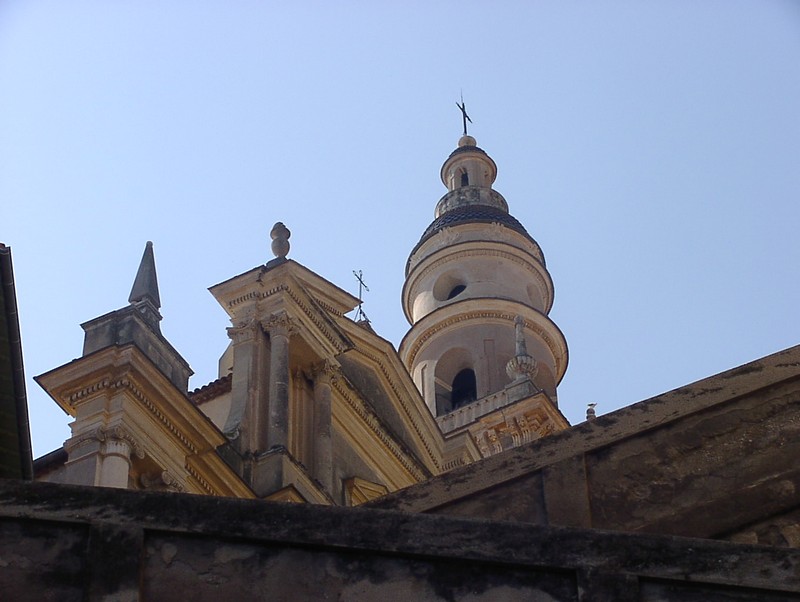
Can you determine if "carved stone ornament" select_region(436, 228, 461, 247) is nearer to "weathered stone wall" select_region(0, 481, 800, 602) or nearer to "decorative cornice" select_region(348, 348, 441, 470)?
"decorative cornice" select_region(348, 348, 441, 470)

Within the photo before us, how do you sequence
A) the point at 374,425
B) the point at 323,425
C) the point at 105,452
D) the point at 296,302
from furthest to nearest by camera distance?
the point at 374,425 < the point at 296,302 < the point at 323,425 < the point at 105,452

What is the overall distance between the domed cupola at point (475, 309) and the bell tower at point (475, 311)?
0.03 meters

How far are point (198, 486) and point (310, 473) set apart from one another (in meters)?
2.69

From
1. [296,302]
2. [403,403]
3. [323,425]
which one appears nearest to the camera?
[323,425]

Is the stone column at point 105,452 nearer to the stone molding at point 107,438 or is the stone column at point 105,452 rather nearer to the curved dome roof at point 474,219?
the stone molding at point 107,438

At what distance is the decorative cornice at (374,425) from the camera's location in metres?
23.0

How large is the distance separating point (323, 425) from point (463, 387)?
1681 cm

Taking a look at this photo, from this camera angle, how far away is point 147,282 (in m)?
20.0

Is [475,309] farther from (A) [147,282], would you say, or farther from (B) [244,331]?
(A) [147,282]

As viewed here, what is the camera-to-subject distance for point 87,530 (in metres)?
5.70

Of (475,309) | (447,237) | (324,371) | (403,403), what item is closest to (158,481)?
(324,371)

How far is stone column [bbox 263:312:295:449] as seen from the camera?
805 inches

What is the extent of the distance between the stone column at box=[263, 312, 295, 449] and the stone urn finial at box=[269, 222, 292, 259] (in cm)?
128

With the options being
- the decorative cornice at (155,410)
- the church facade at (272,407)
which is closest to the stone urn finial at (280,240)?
the church facade at (272,407)
